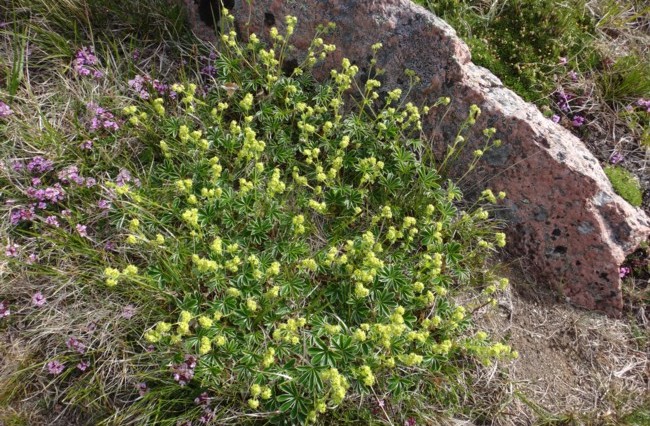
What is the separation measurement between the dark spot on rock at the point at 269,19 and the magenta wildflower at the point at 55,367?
2.89m

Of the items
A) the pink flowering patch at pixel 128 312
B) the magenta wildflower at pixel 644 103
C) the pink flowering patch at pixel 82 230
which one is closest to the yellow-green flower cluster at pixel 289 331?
the pink flowering patch at pixel 128 312

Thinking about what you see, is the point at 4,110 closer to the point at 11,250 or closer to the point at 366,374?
the point at 11,250

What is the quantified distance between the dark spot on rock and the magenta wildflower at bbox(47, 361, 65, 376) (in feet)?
9.48

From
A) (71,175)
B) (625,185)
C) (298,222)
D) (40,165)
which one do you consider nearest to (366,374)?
(298,222)

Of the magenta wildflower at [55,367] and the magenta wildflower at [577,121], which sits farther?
the magenta wildflower at [577,121]

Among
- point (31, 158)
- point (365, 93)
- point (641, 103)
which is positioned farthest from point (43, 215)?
point (641, 103)

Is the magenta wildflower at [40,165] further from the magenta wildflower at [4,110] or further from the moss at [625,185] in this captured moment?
the moss at [625,185]

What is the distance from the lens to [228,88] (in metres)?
4.27

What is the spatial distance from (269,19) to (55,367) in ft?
9.65

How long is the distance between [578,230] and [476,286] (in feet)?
2.71

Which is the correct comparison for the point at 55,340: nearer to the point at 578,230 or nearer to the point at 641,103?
the point at 578,230

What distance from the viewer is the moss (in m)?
4.19

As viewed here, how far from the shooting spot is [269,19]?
4.43 m

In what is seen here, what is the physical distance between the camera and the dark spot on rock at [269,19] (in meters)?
4.41
